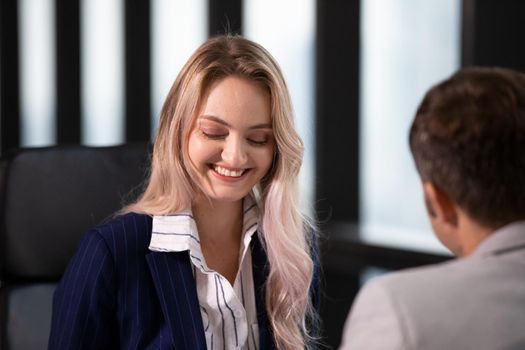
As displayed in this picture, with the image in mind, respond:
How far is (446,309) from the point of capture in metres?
1.01

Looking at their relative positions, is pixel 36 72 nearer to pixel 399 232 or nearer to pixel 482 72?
pixel 399 232

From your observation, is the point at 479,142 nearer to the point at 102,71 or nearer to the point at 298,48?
the point at 298,48

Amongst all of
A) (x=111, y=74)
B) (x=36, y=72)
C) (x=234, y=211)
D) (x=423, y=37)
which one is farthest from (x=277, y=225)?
(x=36, y=72)

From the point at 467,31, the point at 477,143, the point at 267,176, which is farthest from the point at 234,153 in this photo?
the point at 467,31

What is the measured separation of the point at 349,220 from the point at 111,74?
2430 mm

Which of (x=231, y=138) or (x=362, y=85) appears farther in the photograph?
(x=362, y=85)

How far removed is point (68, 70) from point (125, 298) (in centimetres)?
495

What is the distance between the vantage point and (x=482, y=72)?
3.56ft

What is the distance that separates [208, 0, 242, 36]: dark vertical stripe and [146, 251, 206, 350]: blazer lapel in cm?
304

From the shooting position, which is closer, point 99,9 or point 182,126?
point 182,126

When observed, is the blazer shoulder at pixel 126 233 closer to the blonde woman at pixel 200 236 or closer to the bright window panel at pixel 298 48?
the blonde woman at pixel 200 236

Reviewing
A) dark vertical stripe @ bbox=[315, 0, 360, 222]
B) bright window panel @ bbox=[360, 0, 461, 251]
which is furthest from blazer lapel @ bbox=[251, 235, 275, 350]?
dark vertical stripe @ bbox=[315, 0, 360, 222]

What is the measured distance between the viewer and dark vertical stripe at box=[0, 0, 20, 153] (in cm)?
684

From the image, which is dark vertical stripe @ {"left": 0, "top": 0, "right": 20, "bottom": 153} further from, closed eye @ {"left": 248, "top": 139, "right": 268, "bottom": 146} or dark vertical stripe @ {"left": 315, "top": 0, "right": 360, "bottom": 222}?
closed eye @ {"left": 248, "top": 139, "right": 268, "bottom": 146}
